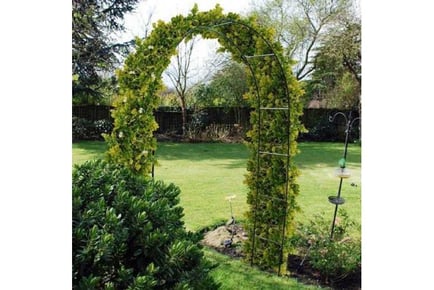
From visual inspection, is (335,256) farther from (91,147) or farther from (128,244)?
(91,147)

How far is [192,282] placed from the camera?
1.53m

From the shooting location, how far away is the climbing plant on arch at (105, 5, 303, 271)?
95.1 inches

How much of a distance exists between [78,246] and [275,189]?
195 cm

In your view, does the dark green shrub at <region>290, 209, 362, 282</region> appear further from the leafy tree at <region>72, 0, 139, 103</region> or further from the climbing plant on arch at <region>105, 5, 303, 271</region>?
the leafy tree at <region>72, 0, 139, 103</region>

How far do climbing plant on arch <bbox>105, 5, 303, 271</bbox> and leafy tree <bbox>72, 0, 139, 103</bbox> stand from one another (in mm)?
4770

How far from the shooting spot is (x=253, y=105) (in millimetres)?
3281

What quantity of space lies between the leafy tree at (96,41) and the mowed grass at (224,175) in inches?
42.5

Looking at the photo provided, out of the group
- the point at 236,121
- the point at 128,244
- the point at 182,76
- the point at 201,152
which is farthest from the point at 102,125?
the point at 128,244

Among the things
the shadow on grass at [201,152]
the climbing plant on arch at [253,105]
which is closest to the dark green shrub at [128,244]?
the climbing plant on arch at [253,105]

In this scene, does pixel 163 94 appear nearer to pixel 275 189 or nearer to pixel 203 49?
pixel 203 49

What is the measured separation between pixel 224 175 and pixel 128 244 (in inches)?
210

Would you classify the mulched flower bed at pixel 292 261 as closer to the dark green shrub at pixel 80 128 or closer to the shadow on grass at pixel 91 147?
the shadow on grass at pixel 91 147
